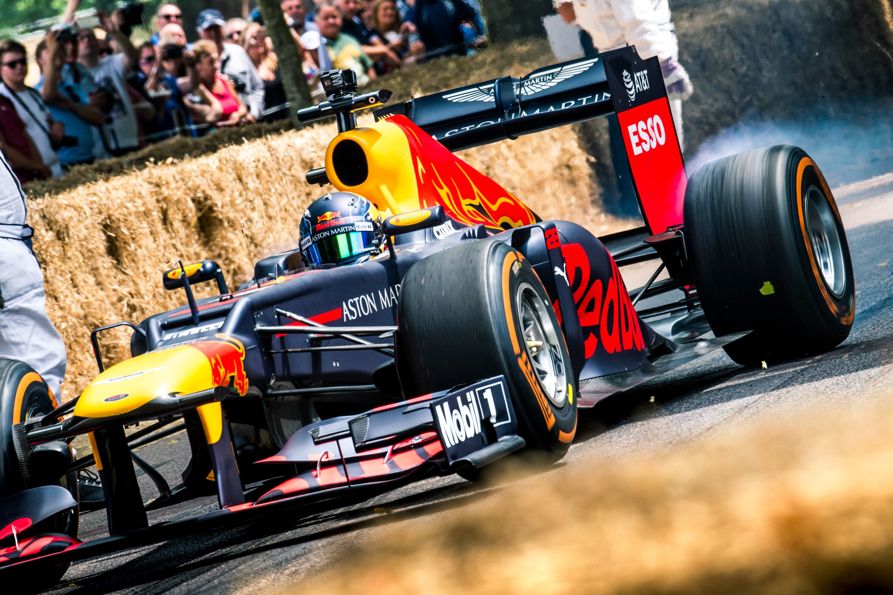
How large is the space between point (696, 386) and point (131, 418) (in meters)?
3.00

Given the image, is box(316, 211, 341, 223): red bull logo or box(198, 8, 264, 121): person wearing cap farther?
box(198, 8, 264, 121): person wearing cap

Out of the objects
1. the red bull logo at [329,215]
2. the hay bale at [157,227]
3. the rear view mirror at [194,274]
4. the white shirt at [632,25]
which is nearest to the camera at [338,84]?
the red bull logo at [329,215]

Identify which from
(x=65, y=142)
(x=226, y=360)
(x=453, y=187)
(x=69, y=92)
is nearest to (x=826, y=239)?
(x=453, y=187)

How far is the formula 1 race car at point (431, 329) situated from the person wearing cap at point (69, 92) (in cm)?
612

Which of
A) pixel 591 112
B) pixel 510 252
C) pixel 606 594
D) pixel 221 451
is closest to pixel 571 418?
pixel 510 252

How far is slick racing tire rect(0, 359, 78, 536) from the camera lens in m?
5.46

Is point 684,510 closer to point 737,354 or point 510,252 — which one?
point 510,252

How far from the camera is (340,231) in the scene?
251 inches

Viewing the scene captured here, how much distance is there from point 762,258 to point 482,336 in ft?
6.01

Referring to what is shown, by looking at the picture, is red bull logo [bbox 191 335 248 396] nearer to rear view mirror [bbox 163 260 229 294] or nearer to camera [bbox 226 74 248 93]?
rear view mirror [bbox 163 260 229 294]

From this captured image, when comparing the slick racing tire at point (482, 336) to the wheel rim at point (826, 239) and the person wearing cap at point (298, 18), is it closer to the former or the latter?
the wheel rim at point (826, 239)

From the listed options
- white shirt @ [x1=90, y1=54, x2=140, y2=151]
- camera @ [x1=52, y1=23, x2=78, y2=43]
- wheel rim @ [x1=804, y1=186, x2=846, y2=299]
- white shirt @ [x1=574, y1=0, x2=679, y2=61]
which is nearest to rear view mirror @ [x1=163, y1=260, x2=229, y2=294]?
wheel rim @ [x1=804, y1=186, x2=846, y2=299]

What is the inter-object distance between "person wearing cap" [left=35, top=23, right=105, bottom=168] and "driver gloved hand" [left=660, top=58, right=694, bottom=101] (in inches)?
215

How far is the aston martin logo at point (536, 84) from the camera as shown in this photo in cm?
→ 770
